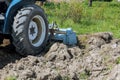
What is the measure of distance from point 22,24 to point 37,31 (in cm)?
78

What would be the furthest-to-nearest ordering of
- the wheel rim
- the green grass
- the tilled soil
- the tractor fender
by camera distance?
the green grass → the wheel rim → the tractor fender → the tilled soil

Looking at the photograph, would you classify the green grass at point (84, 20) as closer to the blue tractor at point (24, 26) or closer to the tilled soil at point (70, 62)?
the tilled soil at point (70, 62)

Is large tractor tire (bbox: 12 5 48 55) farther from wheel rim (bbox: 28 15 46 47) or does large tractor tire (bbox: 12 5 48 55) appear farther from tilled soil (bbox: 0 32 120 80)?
tilled soil (bbox: 0 32 120 80)

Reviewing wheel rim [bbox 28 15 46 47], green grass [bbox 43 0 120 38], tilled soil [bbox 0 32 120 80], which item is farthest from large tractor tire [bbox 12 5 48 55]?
green grass [bbox 43 0 120 38]

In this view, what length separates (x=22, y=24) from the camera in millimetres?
8867

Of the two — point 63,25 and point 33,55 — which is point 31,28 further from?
point 63,25

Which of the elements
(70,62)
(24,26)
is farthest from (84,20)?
(24,26)

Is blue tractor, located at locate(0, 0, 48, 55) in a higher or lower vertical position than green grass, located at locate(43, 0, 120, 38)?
higher

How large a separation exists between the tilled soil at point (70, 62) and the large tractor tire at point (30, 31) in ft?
0.71

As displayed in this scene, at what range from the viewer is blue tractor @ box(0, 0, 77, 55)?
8.81 m

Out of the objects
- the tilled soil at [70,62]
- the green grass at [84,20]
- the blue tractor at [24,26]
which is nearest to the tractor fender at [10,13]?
the blue tractor at [24,26]

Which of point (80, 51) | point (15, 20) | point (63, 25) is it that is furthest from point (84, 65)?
point (63, 25)

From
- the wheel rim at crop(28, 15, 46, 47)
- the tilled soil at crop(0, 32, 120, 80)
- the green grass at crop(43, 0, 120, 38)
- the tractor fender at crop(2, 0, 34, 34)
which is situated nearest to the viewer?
the tilled soil at crop(0, 32, 120, 80)

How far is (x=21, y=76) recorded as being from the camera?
24.4 feet
